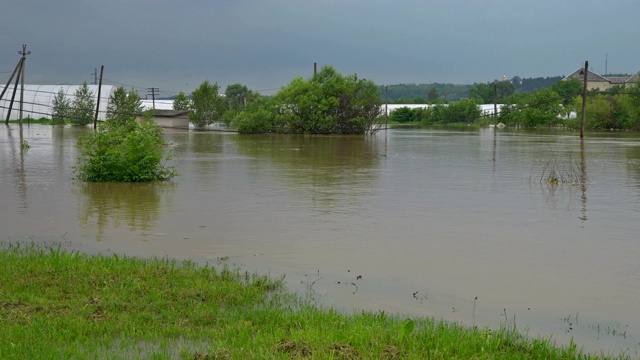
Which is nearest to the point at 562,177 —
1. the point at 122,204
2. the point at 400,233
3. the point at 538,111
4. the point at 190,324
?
the point at 400,233

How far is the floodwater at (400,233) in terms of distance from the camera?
8148 millimetres

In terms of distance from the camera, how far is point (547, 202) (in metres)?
16.5

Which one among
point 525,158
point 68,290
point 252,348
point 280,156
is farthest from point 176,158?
point 252,348

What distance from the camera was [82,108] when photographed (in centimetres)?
8162

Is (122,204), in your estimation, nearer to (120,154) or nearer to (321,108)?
(120,154)

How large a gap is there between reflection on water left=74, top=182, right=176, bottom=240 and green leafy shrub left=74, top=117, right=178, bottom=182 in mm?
425

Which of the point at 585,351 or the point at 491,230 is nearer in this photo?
the point at 585,351

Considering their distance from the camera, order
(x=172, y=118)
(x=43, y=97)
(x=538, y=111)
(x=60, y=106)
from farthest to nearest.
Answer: (x=43, y=97)
(x=538, y=111)
(x=60, y=106)
(x=172, y=118)

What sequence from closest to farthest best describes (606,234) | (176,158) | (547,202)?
(606,234), (547,202), (176,158)

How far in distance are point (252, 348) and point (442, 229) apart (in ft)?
25.5

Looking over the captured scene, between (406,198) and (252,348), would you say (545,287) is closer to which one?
(252,348)

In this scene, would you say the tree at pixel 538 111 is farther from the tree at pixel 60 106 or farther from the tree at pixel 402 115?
the tree at pixel 60 106

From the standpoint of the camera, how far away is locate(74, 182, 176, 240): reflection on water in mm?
13344

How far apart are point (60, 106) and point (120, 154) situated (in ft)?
234
